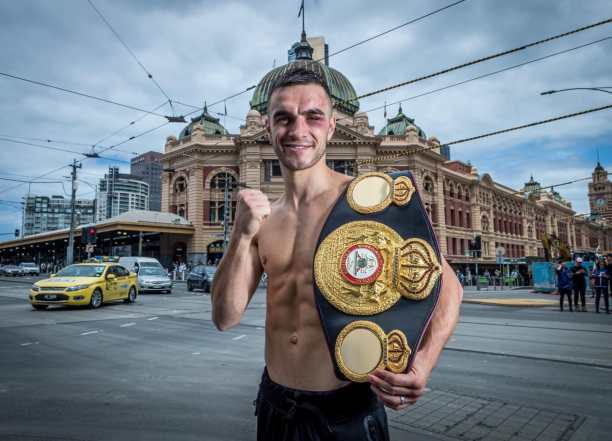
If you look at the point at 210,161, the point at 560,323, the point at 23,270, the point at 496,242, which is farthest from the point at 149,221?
the point at 496,242

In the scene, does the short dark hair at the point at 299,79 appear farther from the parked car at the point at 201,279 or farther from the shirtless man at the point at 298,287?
the parked car at the point at 201,279

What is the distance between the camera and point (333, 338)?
3.93 ft

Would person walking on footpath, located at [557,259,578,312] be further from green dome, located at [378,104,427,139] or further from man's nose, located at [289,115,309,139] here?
green dome, located at [378,104,427,139]

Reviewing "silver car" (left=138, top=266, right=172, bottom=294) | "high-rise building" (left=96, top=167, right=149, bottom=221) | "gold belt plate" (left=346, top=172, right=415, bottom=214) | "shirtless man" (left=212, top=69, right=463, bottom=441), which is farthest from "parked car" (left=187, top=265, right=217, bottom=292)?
"high-rise building" (left=96, top=167, right=149, bottom=221)

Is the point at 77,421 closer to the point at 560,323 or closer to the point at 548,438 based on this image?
the point at 548,438

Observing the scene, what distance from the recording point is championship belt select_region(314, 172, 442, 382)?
114cm

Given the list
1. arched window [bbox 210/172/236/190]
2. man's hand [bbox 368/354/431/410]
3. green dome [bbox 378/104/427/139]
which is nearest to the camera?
man's hand [bbox 368/354/431/410]

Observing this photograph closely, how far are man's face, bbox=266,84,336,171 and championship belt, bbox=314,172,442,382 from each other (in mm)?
263

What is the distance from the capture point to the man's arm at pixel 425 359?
1.09m

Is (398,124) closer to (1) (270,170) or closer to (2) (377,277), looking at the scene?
(1) (270,170)

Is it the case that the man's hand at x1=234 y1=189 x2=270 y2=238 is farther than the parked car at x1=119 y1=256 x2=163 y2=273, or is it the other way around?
the parked car at x1=119 y1=256 x2=163 y2=273

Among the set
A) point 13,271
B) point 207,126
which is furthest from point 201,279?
point 13,271

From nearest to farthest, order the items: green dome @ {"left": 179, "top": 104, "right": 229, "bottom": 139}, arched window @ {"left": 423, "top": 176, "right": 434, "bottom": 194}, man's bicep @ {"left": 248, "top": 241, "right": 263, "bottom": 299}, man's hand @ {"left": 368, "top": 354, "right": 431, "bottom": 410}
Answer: man's hand @ {"left": 368, "top": 354, "right": 431, "bottom": 410} < man's bicep @ {"left": 248, "top": 241, "right": 263, "bottom": 299} < arched window @ {"left": 423, "top": 176, "right": 434, "bottom": 194} < green dome @ {"left": 179, "top": 104, "right": 229, "bottom": 139}

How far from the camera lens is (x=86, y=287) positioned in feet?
40.3
